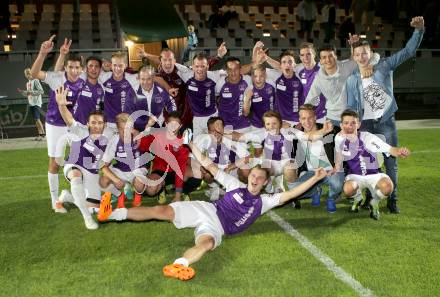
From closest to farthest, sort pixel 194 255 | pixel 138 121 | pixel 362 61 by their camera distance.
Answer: pixel 194 255 < pixel 362 61 < pixel 138 121

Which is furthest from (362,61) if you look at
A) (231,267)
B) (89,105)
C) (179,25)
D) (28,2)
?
(28,2)

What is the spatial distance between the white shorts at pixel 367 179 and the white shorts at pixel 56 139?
3911mm

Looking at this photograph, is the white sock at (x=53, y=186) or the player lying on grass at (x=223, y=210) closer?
the player lying on grass at (x=223, y=210)

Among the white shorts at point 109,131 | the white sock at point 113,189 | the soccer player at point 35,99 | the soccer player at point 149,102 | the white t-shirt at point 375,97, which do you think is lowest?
the soccer player at point 35,99

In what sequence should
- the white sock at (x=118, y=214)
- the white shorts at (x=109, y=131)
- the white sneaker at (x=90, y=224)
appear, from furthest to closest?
the white shorts at (x=109, y=131)
the white sneaker at (x=90, y=224)
the white sock at (x=118, y=214)

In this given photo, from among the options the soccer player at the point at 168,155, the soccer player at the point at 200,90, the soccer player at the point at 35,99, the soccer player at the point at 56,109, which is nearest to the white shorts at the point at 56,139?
the soccer player at the point at 56,109

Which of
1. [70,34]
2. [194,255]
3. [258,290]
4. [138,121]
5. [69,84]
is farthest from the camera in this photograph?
[70,34]

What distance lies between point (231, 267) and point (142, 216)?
1.34m

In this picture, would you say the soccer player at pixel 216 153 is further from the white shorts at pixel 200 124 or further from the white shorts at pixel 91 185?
the white shorts at pixel 91 185

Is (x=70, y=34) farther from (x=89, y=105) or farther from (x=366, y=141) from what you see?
(x=366, y=141)

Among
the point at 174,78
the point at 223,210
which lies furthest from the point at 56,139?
the point at 223,210

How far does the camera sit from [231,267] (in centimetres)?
489

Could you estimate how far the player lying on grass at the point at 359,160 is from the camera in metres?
6.22

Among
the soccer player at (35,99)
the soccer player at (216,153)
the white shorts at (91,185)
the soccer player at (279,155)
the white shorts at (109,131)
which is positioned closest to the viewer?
the white shorts at (91,185)
